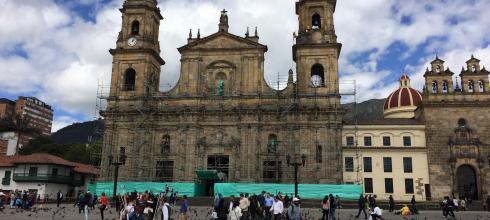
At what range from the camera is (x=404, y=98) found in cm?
6222

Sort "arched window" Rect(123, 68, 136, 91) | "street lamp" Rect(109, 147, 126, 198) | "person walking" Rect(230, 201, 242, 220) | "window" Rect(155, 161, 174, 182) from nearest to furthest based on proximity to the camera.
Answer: "person walking" Rect(230, 201, 242, 220), "street lamp" Rect(109, 147, 126, 198), "window" Rect(155, 161, 174, 182), "arched window" Rect(123, 68, 136, 91)

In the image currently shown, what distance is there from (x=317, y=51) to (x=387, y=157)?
13329 millimetres

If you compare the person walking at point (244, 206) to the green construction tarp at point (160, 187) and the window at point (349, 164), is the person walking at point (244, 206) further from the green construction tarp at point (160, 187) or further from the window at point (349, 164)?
the window at point (349, 164)

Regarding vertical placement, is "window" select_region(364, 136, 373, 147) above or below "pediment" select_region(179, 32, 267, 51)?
below

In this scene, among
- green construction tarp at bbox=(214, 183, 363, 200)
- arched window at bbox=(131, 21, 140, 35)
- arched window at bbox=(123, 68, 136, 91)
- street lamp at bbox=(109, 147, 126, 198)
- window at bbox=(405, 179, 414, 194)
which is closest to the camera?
street lamp at bbox=(109, 147, 126, 198)

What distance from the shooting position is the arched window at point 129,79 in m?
49.2

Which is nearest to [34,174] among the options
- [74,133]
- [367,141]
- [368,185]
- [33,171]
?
[33,171]

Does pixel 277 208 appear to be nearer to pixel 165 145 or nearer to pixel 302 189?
pixel 302 189

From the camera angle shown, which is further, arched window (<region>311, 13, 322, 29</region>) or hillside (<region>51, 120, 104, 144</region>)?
hillside (<region>51, 120, 104, 144</region>)

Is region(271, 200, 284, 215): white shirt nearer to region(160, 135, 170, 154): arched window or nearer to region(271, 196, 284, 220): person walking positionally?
region(271, 196, 284, 220): person walking

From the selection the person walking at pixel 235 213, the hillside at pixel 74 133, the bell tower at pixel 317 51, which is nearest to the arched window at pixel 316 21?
the bell tower at pixel 317 51

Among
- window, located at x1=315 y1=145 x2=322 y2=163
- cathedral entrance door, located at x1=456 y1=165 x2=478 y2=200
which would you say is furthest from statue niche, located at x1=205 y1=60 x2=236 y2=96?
cathedral entrance door, located at x1=456 y1=165 x2=478 y2=200

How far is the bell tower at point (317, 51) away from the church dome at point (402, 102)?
1993 cm

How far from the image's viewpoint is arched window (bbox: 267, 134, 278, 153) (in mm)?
44162
